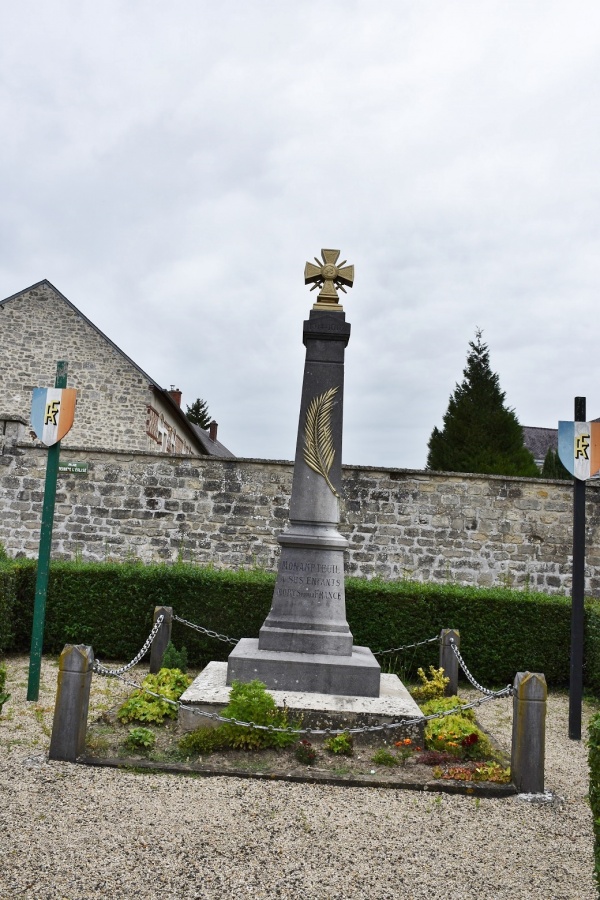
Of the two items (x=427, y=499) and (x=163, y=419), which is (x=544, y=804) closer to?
(x=427, y=499)

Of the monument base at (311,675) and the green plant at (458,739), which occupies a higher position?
the monument base at (311,675)

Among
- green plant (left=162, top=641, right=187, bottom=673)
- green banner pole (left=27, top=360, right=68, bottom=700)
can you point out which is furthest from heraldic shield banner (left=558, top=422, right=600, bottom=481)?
green banner pole (left=27, top=360, right=68, bottom=700)

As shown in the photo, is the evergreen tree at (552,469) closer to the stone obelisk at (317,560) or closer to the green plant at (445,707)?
the stone obelisk at (317,560)

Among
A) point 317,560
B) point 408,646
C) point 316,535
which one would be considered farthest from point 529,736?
point 408,646

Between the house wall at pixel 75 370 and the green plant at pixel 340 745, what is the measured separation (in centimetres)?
1361

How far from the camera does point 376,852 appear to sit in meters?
3.26

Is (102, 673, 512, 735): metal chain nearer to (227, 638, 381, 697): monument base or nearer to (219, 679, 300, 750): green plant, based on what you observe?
(219, 679, 300, 750): green plant

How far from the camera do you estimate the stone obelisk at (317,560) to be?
16.9 ft

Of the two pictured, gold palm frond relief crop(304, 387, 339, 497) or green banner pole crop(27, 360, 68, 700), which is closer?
green banner pole crop(27, 360, 68, 700)

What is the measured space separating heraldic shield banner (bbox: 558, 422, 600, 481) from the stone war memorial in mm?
1957

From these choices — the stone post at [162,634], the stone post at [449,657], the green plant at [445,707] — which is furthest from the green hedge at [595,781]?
the stone post at [162,634]

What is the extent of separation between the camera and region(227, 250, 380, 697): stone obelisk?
5141 millimetres

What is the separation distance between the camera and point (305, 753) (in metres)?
4.38

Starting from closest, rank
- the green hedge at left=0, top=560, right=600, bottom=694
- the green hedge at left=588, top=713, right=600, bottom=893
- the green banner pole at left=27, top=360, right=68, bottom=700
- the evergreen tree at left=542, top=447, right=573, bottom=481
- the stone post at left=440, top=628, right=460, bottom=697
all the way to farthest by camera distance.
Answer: the green hedge at left=588, top=713, right=600, bottom=893 < the green banner pole at left=27, top=360, right=68, bottom=700 < the stone post at left=440, top=628, right=460, bottom=697 < the green hedge at left=0, top=560, right=600, bottom=694 < the evergreen tree at left=542, top=447, right=573, bottom=481
